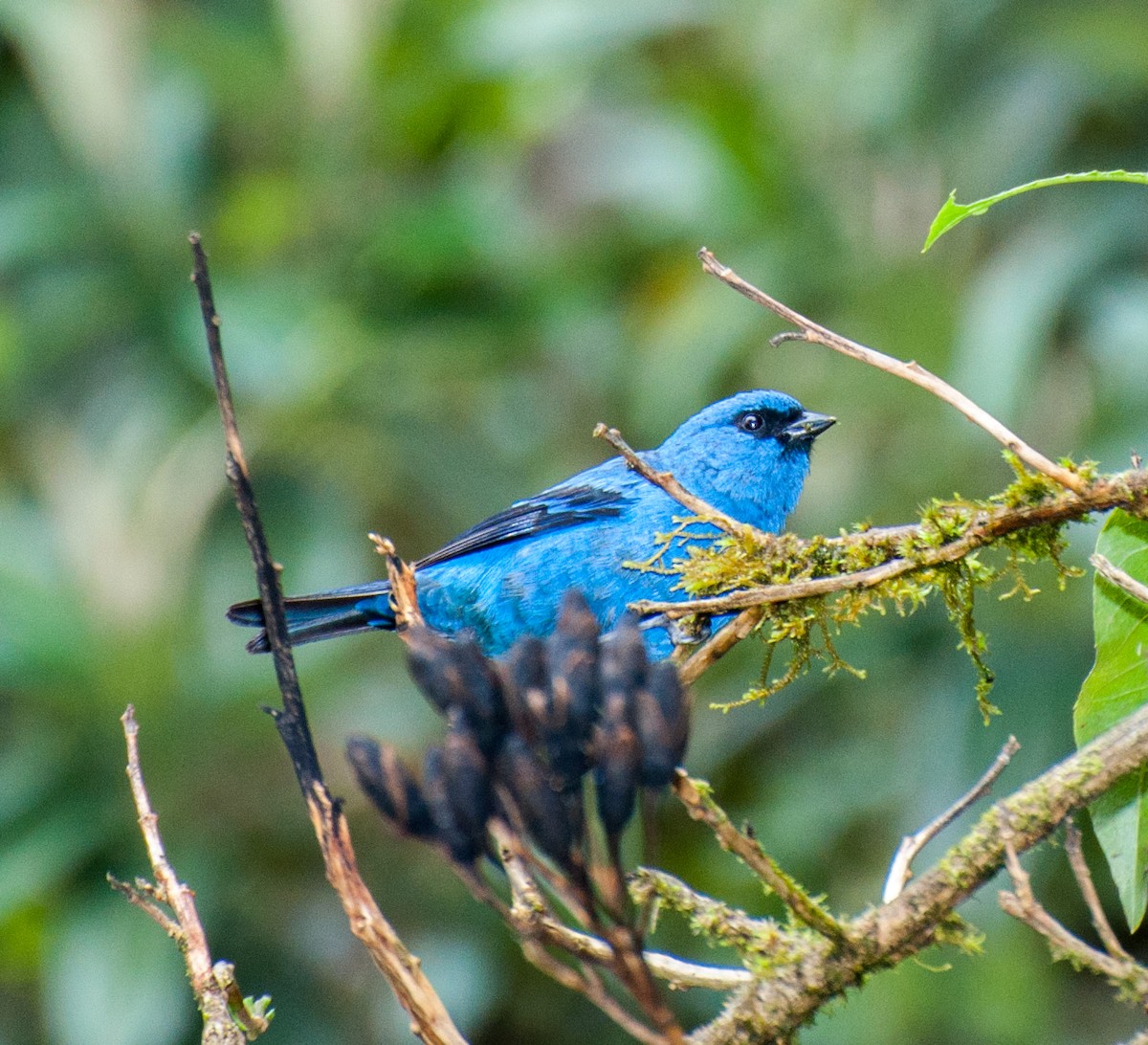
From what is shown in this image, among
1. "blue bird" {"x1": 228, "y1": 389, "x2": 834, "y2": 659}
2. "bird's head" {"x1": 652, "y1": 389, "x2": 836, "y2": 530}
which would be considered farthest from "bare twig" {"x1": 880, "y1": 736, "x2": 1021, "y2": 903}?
"bird's head" {"x1": 652, "y1": 389, "x2": 836, "y2": 530}

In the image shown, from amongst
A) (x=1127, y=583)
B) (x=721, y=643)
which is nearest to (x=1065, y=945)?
(x=1127, y=583)

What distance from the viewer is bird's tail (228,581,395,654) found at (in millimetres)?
3617

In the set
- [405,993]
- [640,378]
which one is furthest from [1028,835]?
[640,378]

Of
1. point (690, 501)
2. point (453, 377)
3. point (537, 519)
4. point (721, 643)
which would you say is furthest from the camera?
point (453, 377)

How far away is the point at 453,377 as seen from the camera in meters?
6.02

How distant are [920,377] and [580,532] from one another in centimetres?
190

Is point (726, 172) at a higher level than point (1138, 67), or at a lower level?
higher

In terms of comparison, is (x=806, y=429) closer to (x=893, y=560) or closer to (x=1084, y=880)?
(x=893, y=560)

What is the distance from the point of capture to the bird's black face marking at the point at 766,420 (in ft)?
12.4

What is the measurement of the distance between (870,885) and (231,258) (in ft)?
11.5

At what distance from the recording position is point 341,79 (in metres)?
5.79

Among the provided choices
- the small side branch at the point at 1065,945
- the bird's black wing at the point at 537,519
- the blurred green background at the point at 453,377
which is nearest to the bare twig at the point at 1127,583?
the small side branch at the point at 1065,945

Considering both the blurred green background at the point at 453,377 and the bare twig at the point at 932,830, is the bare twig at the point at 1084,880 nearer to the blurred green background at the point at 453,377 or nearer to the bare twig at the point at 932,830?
the bare twig at the point at 932,830

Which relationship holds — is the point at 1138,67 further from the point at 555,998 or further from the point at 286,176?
the point at 555,998
